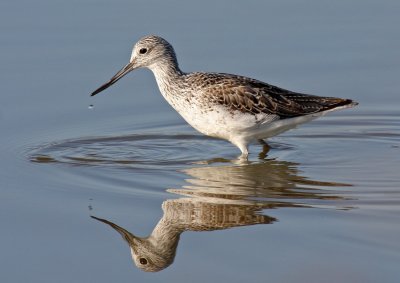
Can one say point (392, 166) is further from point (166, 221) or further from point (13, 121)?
point (13, 121)

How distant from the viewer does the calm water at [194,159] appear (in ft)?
30.6

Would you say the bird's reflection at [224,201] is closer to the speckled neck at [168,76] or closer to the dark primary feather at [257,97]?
the dark primary feather at [257,97]

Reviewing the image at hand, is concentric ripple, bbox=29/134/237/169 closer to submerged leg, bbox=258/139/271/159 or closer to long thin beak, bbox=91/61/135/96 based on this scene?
submerged leg, bbox=258/139/271/159

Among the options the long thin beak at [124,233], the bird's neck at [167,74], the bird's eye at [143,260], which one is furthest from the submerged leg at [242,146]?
the bird's eye at [143,260]

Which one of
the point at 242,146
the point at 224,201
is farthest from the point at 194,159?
the point at 224,201

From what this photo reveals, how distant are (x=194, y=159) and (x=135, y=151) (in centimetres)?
82

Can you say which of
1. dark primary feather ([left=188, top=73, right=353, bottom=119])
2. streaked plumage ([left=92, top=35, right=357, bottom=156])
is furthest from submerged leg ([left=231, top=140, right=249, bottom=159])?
dark primary feather ([left=188, top=73, right=353, bottom=119])

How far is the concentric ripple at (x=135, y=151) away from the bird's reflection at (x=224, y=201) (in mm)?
591

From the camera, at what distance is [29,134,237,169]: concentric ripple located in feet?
41.8

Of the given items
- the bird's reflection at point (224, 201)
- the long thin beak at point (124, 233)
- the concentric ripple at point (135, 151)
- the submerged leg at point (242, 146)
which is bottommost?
the long thin beak at point (124, 233)

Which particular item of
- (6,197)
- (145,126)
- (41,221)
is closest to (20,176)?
(6,197)

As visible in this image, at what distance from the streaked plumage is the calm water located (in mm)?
451

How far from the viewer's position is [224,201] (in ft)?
36.7

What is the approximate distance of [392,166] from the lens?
41.0 feet
